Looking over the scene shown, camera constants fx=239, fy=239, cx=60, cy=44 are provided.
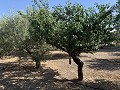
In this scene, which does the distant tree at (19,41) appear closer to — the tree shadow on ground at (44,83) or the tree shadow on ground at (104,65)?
the tree shadow on ground at (44,83)

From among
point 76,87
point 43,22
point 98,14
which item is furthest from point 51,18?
point 76,87

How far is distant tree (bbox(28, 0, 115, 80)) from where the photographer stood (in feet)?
53.3

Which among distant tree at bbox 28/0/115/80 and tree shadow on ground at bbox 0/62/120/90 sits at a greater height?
distant tree at bbox 28/0/115/80

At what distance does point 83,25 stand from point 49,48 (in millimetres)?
7937

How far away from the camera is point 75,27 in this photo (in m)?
15.8

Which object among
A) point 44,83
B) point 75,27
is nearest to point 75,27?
point 75,27

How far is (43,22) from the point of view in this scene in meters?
17.0

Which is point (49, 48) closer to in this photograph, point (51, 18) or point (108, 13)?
point (51, 18)

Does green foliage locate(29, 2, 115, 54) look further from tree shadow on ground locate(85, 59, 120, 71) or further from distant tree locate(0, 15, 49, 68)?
tree shadow on ground locate(85, 59, 120, 71)

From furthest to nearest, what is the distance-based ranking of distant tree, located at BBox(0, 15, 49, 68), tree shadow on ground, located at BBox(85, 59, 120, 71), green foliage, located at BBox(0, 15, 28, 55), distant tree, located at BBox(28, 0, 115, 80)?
tree shadow on ground, located at BBox(85, 59, 120, 71)
green foliage, located at BBox(0, 15, 28, 55)
distant tree, located at BBox(0, 15, 49, 68)
distant tree, located at BBox(28, 0, 115, 80)

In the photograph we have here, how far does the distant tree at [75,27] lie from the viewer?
16.2m

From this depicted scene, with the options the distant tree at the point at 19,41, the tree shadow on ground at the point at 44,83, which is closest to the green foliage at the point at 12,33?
the distant tree at the point at 19,41

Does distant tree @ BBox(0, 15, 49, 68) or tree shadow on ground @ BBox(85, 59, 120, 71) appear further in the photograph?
tree shadow on ground @ BBox(85, 59, 120, 71)

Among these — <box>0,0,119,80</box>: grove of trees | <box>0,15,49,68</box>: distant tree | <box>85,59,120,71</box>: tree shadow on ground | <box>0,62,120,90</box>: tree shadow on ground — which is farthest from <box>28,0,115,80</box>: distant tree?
<box>85,59,120,71</box>: tree shadow on ground
